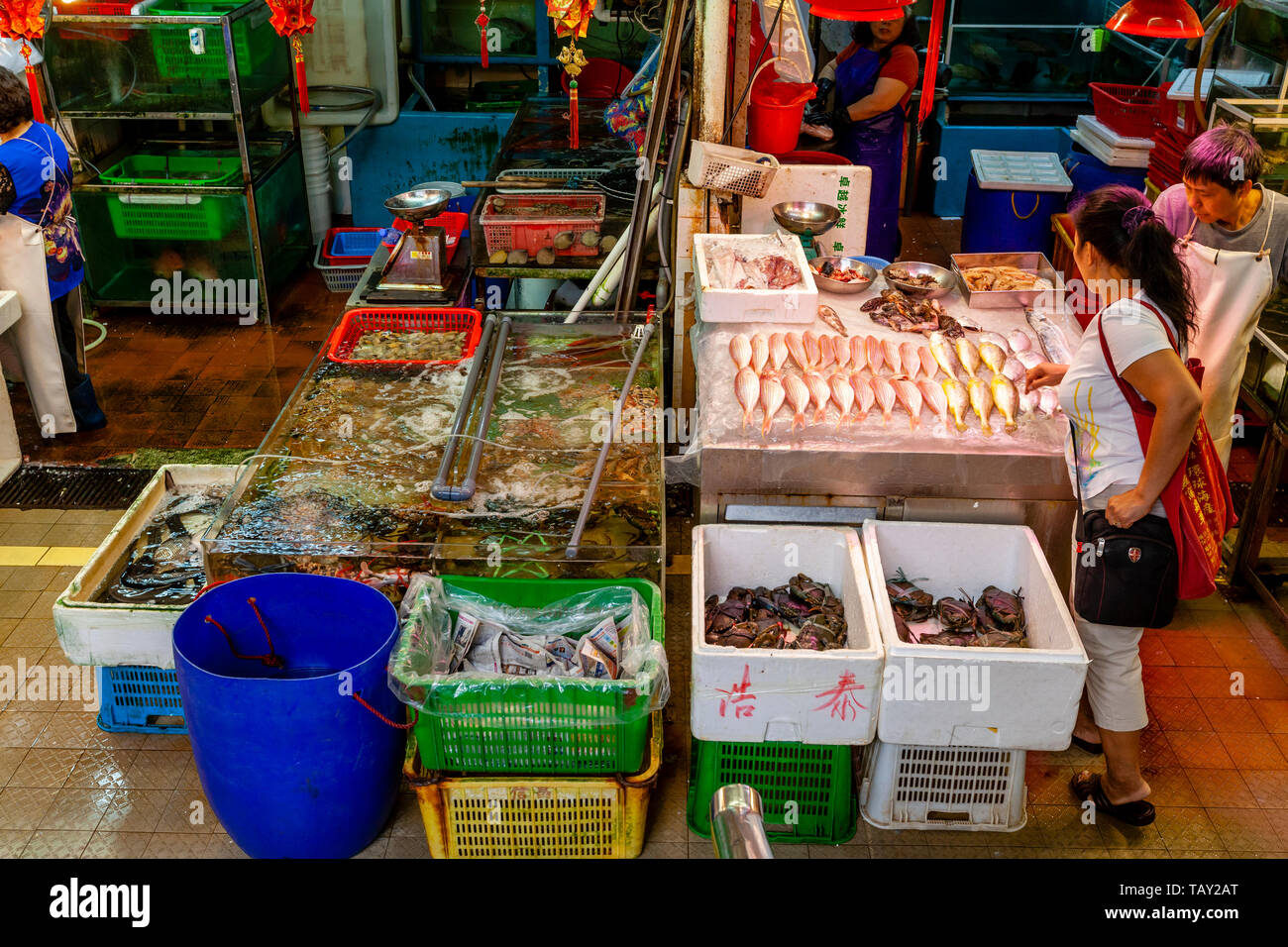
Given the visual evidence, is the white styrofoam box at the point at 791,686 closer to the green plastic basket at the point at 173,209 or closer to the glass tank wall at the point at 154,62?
the green plastic basket at the point at 173,209

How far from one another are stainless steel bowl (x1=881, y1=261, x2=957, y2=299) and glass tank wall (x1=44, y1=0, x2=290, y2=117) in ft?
15.5

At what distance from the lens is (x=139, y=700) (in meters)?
4.05

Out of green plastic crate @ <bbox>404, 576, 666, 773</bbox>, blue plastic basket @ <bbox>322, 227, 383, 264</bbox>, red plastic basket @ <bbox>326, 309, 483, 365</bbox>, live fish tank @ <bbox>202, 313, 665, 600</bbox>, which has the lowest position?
green plastic crate @ <bbox>404, 576, 666, 773</bbox>

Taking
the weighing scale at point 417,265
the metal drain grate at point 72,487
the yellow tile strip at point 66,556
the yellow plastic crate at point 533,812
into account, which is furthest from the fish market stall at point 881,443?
the metal drain grate at point 72,487

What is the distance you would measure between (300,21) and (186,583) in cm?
413

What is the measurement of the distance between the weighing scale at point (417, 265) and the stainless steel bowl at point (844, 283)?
79.4 inches

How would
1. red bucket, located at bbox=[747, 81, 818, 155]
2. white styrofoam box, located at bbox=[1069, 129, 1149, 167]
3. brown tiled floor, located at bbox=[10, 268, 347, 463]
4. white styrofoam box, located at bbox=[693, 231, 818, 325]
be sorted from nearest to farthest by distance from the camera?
white styrofoam box, located at bbox=[693, 231, 818, 325], red bucket, located at bbox=[747, 81, 818, 155], brown tiled floor, located at bbox=[10, 268, 347, 463], white styrofoam box, located at bbox=[1069, 129, 1149, 167]

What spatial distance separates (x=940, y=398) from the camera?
13.3 ft

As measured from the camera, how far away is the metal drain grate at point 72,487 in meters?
5.68

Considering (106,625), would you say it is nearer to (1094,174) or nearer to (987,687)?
(987,687)

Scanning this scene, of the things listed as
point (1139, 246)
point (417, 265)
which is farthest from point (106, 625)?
point (1139, 246)

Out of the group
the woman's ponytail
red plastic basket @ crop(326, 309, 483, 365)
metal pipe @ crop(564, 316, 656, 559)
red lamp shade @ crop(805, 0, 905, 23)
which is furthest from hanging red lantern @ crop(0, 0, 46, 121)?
the woman's ponytail

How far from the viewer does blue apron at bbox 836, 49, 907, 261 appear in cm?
784

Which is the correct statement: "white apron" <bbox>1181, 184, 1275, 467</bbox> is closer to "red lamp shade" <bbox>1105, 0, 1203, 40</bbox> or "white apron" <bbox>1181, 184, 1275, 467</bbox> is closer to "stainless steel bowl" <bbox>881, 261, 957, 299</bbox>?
"stainless steel bowl" <bbox>881, 261, 957, 299</bbox>
